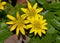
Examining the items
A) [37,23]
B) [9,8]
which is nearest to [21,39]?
[37,23]

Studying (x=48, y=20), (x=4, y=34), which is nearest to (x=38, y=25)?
(x=48, y=20)

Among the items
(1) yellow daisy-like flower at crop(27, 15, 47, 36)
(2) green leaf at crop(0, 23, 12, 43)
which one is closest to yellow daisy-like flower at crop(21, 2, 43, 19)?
(1) yellow daisy-like flower at crop(27, 15, 47, 36)

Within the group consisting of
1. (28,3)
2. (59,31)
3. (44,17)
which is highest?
(28,3)

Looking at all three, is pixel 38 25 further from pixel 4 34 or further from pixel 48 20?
pixel 4 34

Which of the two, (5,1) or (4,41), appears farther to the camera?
(5,1)

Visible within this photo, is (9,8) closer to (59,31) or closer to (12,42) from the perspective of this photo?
(12,42)

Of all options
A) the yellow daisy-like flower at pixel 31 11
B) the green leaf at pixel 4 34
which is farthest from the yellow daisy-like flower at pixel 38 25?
the green leaf at pixel 4 34
